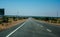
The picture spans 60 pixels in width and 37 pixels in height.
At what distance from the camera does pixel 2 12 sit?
60.4 meters

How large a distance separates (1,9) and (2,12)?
1.64 meters

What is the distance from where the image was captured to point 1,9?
61.4 metres
